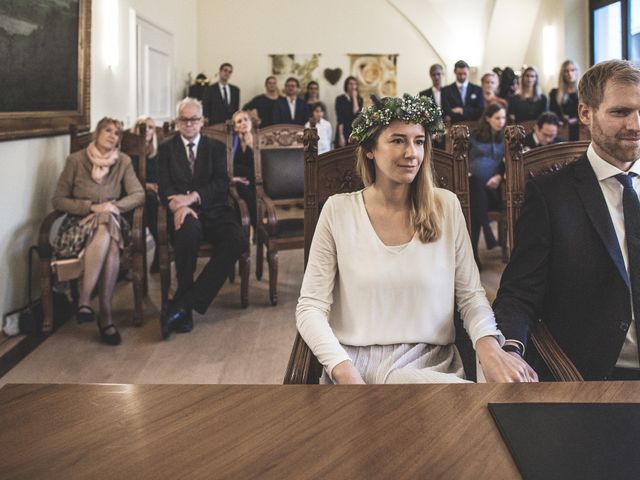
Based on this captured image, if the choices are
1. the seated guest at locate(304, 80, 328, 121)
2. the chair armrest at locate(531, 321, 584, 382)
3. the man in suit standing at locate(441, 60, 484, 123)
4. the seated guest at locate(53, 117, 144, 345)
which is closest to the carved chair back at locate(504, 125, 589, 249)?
the chair armrest at locate(531, 321, 584, 382)

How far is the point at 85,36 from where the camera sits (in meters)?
4.98

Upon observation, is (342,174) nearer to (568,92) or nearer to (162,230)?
(162,230)

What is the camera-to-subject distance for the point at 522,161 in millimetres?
2203

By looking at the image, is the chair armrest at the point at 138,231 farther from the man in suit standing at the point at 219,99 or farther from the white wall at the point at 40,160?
the man in suit standing at the point at 219,99

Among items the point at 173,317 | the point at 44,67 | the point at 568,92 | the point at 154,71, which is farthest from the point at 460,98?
the point at 173,317

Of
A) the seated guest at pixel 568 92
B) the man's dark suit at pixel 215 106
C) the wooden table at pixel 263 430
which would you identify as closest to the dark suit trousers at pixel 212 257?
the wooden table at pixel 263 430

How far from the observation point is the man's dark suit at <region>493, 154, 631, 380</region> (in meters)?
1.74

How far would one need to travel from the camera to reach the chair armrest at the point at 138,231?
4.28 m

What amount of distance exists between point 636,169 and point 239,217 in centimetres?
323

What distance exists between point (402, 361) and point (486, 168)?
435cm

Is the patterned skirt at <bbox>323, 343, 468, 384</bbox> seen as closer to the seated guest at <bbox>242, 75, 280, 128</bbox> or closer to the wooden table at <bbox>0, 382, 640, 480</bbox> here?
the wooden table at <bbox>0, 382, 640, 480</bbox>

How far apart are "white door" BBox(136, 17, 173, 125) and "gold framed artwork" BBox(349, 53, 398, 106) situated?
3562mm

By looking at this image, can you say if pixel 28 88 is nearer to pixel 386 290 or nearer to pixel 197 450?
pixel 386 290

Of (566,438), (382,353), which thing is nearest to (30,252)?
(382,353)
